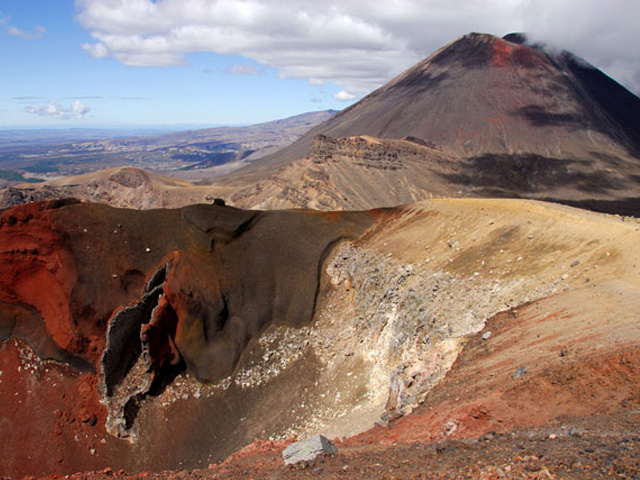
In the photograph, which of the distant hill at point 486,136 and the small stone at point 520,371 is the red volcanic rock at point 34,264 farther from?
the distant hill at point 486,136

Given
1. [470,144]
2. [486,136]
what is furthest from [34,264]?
[486,136]

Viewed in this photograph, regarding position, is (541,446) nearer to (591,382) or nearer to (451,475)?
(451,475)

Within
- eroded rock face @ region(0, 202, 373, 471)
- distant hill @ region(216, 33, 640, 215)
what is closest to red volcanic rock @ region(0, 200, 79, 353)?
eroded rock face @ region(0, 202, 373, 471)

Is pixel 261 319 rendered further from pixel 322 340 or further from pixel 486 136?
pixel 486 136

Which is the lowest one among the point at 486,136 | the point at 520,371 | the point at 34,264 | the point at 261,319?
the point at 261,319

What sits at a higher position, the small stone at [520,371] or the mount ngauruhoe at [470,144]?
the mount ngauruhoe at [470,144]

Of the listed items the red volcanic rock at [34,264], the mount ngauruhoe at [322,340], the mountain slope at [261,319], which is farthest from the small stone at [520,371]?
the red volcanic rock at [34,264]

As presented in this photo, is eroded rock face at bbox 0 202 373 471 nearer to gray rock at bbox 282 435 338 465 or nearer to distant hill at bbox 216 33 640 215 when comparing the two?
gray rock at bbox 282 435 338 465

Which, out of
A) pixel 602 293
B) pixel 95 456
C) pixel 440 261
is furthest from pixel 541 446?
pixel 95 456

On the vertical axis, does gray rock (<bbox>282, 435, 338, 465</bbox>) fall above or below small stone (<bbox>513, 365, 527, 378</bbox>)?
below

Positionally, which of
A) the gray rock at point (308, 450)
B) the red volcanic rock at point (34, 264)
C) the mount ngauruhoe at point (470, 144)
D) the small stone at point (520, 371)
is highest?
the mount ngauruhoe at point (470, 144)
